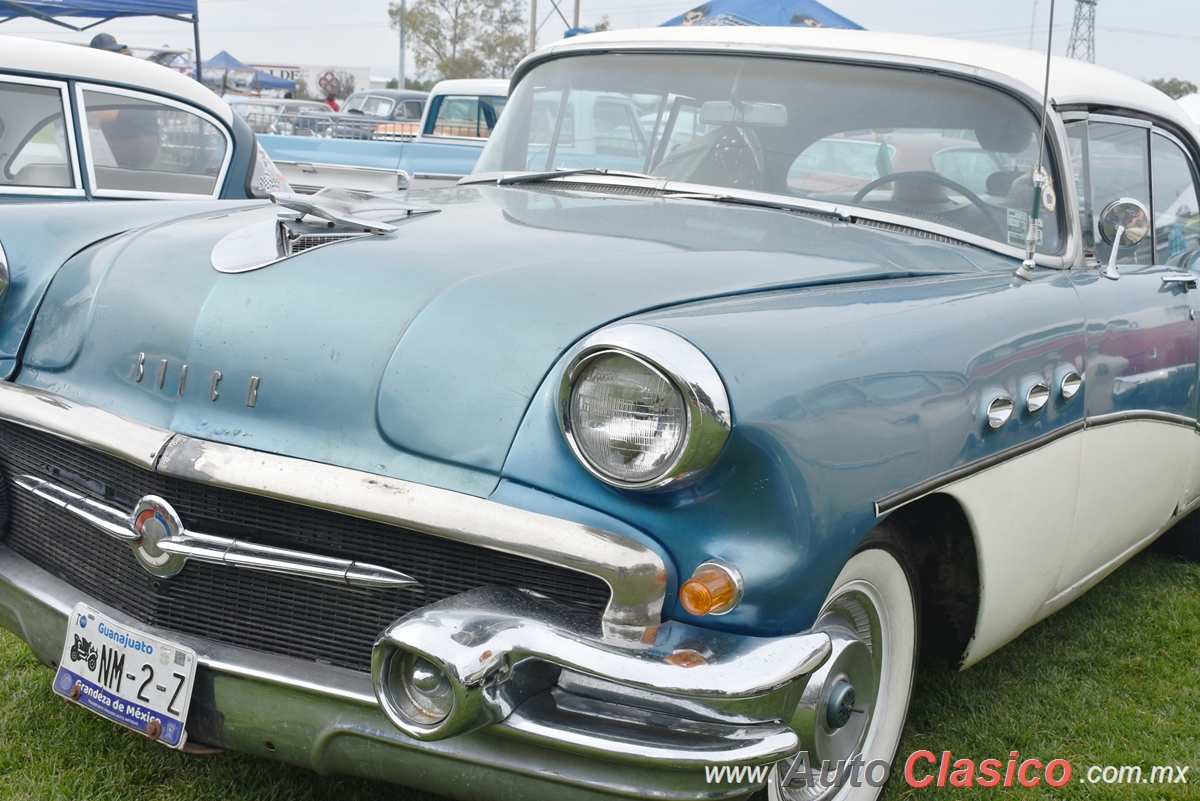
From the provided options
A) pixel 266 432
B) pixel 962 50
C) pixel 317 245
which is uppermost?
pixel 962 50

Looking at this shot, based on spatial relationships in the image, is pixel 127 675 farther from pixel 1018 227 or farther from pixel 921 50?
pixel 921 50

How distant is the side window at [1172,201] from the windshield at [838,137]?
0.85m

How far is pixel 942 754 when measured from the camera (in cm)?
255

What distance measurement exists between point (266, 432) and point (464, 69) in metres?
42.3

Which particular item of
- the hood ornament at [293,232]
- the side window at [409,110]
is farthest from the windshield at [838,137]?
the side window at [409,110]

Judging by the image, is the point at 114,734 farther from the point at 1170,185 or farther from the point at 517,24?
the point at 517,24

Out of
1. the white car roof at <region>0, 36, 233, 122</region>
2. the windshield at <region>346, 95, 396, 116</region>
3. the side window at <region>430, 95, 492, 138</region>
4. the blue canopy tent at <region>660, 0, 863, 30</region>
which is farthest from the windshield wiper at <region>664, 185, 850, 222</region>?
the windshield at <region>346, 95, 396, 116</region>

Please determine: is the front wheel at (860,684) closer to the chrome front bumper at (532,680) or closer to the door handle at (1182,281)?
the chrome front bumper at (532,680)

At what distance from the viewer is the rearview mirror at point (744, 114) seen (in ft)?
9.46

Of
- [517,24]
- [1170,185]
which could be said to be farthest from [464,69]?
[1170,185]

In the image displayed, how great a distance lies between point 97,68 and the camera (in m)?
4.97

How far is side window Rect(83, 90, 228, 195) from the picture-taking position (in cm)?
489

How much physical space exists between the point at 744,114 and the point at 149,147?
3187mm

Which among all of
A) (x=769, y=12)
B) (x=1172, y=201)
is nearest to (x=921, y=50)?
(x=1172, y=201)
